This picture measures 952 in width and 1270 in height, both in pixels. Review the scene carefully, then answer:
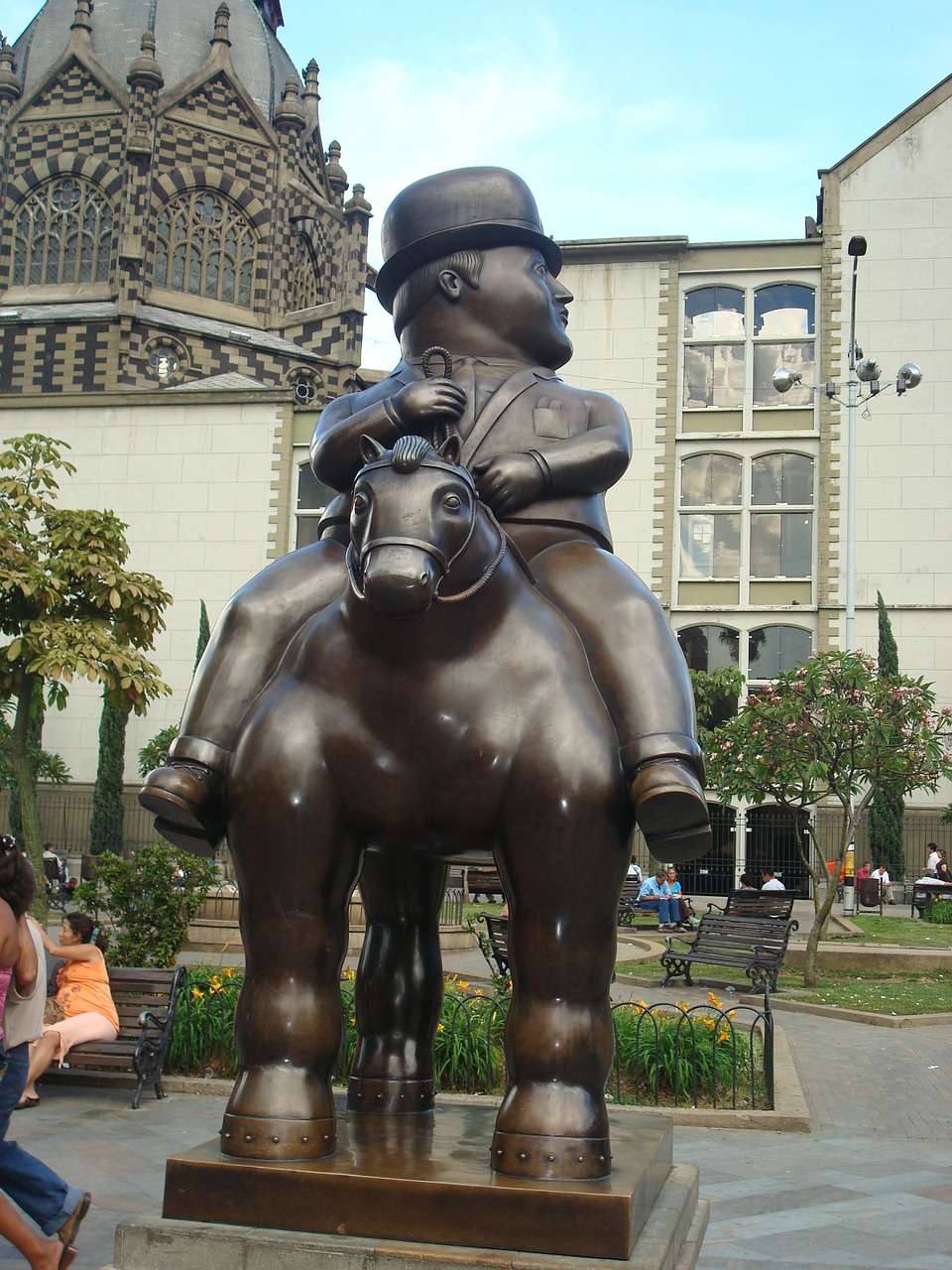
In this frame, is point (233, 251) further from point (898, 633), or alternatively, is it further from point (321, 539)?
point (321, 539)

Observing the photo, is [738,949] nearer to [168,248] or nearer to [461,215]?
[461,215]

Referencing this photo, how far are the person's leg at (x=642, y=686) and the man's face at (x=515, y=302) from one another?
2.76 feet

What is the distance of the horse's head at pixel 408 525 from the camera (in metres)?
3.01

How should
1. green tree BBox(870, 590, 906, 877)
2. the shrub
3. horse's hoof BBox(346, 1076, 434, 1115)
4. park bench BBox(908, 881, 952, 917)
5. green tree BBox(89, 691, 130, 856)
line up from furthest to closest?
green tree BBox(89, 691, 130, 856), green tree BBox(870, 590, 906, 877), park bench BBox(908, 881, 952, 917), the shrub, horse's hoof BBox(346, 1076, 434, 1115)

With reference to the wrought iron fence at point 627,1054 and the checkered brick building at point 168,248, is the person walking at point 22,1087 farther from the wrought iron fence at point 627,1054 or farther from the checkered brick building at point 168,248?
the checkered brick building at point 168,248

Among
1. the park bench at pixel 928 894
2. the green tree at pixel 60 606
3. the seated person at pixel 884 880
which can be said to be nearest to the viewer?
the green tree at pixel 60 606

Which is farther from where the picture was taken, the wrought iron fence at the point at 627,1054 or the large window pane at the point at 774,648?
the large window pane at the point at 774,648

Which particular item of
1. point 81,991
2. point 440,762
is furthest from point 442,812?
point 81,991

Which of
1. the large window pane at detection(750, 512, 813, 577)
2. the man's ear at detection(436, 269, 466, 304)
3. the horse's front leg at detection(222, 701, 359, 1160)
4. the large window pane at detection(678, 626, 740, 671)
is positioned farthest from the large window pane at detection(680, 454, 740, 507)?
the horse's front leg at detection(222, 701, 359, 1160)

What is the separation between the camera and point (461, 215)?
13.6 feet

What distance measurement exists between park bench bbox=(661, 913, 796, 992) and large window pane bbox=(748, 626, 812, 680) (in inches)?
749

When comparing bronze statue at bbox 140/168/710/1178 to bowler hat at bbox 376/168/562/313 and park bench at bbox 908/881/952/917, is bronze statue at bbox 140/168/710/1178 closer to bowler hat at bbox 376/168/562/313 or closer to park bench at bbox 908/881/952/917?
bowler hat at bbox 376/168/562/313

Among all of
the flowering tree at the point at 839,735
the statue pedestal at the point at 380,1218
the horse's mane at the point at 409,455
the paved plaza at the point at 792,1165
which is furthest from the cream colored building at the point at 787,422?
the horse's mane at the point at 409,455

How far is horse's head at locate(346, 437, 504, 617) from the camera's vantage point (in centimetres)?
301
